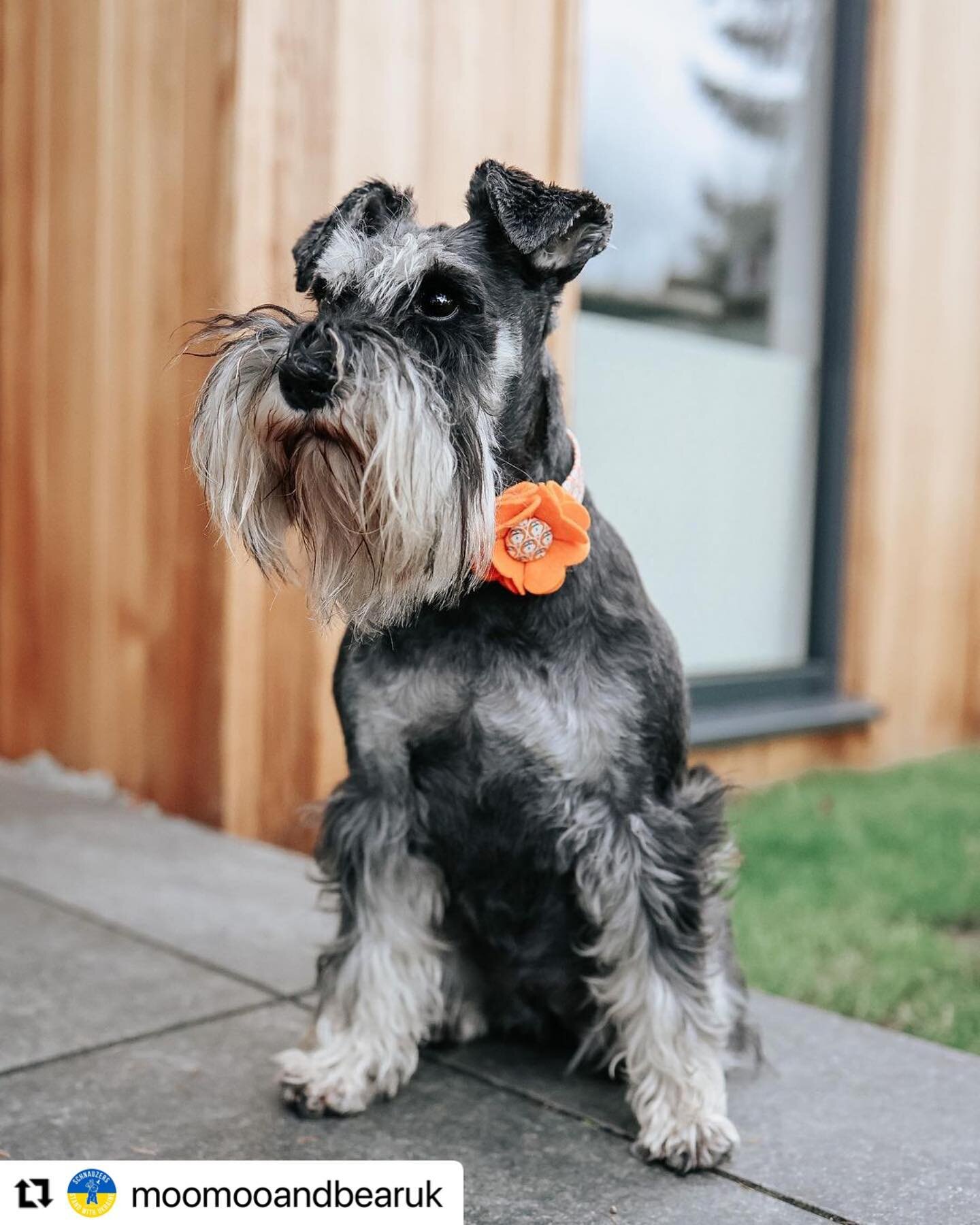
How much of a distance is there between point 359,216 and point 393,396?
560 millimetres

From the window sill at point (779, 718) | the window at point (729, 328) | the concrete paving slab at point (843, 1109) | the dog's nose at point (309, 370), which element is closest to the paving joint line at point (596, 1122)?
the concrete paving slab at point (843, 1109)

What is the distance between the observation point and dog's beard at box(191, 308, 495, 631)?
1.74m

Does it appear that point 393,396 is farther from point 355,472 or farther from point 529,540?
point 529,540

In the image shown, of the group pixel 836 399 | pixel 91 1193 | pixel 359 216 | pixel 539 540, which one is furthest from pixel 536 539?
pixel 836 399

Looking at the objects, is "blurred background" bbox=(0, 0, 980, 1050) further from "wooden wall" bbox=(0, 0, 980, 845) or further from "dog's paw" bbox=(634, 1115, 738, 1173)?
"dog's paw" bbox=(634, 1115, 738, 1173)

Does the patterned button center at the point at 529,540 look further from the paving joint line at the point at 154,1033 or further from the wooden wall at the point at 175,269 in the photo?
the wooden wall at the point at 175,269

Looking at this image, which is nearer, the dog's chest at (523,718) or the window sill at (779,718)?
the dog's chest at (523,718)

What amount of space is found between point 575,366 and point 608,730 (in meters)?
2.83

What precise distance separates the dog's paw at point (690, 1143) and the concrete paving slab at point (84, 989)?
0.95 m

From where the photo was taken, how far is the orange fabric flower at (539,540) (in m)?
2.00

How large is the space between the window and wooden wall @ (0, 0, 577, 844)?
799mm

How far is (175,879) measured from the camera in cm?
343

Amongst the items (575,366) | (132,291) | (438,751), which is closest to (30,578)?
(132,291)

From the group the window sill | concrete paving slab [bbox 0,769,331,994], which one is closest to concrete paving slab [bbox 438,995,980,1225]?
concrete paving slab [bbox 0,769,331,994]
